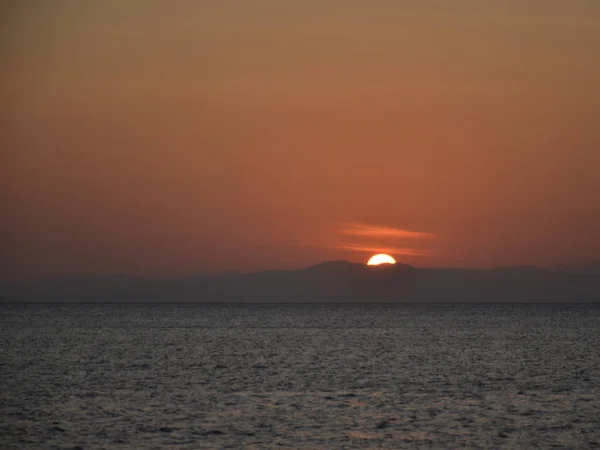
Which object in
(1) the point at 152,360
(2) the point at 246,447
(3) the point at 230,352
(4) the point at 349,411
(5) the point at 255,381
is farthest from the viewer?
(3) the point at 230,352

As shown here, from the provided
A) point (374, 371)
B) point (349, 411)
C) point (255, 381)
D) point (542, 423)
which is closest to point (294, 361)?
point (374, 371)

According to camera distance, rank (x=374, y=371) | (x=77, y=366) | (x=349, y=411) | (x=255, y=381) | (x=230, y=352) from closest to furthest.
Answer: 1. (x=349, y=411)
2. (x=255, y=381)
3. (x=374, y=371)
4. (x=77, y=366)
5. (x=230, y=352)

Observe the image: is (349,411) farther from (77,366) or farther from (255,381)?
(77,366)

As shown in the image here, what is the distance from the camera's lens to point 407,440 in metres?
43.8

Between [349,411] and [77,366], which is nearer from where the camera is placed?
[349,411]

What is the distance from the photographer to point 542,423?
4866 centimetres

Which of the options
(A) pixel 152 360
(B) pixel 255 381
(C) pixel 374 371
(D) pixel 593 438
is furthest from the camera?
(A) pixel 152 360

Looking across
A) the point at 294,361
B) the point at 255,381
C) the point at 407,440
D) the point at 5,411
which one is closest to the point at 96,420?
the point at 5,411

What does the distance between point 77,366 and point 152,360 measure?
9895 millimetres

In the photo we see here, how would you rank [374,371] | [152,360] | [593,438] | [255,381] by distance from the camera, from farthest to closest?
[152,360] → [374,371] → [255,381] → [593,438]

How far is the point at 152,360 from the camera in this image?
9375cm

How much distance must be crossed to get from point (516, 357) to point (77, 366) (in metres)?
46.3

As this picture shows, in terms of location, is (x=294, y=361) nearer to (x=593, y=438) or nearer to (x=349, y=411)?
(x=349, y=411)

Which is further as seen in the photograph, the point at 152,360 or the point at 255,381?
the point at 152,360
